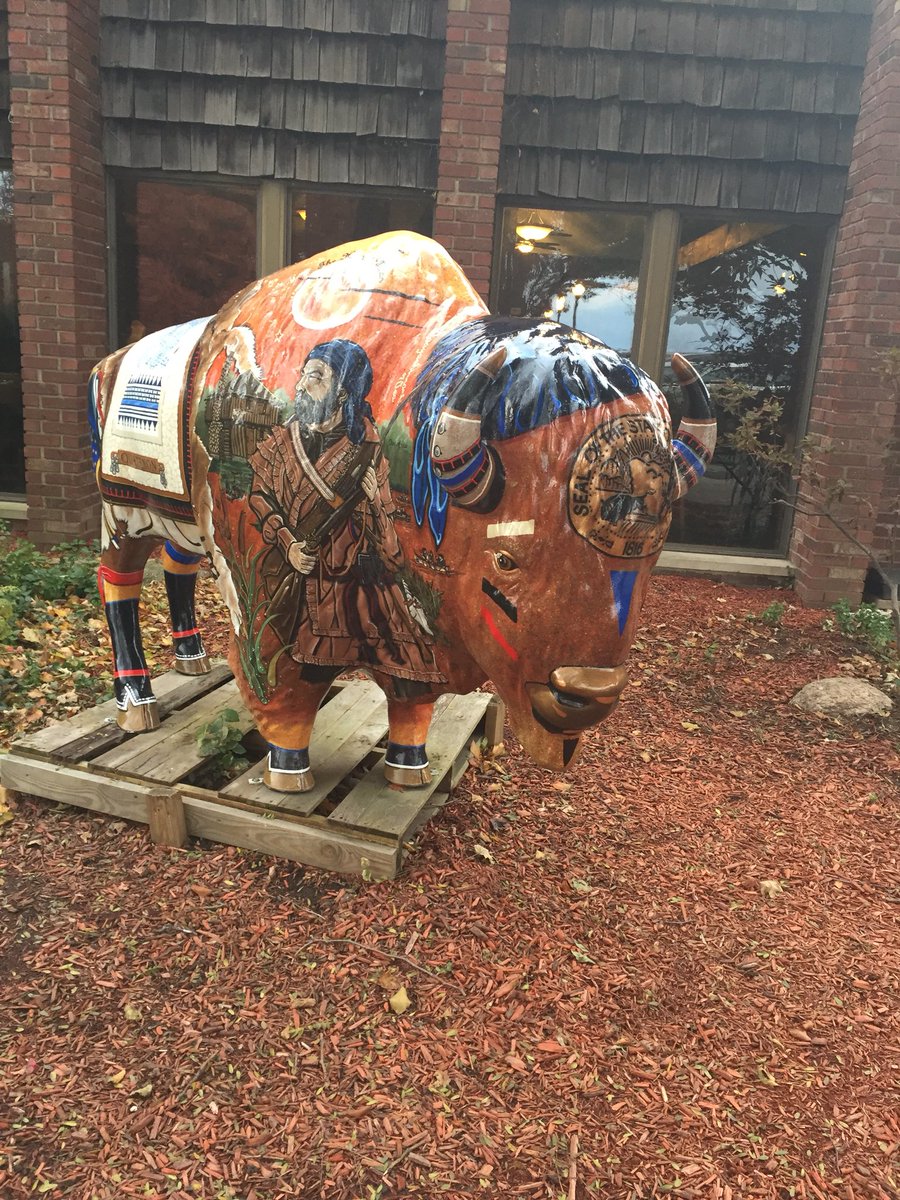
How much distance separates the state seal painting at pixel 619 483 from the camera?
6.25 ft

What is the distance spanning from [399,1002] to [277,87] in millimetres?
5978

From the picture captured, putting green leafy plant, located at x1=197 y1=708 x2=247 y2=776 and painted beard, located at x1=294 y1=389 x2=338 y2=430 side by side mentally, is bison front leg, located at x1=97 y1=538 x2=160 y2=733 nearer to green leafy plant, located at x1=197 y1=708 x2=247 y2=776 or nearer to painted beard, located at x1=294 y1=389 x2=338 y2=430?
green leafy plant, located at x1=197 y1=708 x2=247 y2=776

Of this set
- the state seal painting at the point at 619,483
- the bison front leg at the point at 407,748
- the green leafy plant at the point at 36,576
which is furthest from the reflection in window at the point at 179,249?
the state seal painting at the point at 619,483

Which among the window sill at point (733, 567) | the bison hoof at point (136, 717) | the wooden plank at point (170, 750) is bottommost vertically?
the wooden plank at point (170, 750)

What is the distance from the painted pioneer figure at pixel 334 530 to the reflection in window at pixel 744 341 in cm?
454

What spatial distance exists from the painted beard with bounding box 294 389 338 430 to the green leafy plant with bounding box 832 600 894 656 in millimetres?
4283

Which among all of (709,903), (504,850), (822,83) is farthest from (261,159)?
(709,903)

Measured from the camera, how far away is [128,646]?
3.35 metres

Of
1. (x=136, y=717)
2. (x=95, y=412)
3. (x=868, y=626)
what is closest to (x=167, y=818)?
(x=136, y=717)

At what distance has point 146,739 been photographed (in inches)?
130

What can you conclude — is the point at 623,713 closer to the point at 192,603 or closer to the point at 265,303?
the point at 192,603

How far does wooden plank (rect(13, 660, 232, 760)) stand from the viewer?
3.14 m

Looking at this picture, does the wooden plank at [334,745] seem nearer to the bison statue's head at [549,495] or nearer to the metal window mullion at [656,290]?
the bison statue's head at [549,495]

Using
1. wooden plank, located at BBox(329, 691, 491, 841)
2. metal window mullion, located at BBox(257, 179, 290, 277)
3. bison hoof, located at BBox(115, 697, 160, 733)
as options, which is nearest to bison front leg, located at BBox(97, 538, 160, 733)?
bison hoof, located at BBox(115, 697, 160, 733)
